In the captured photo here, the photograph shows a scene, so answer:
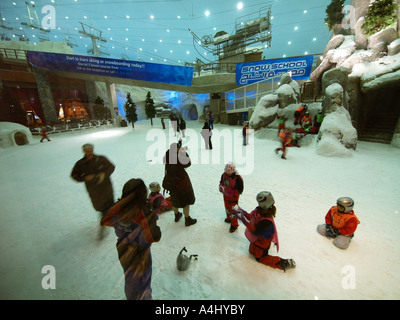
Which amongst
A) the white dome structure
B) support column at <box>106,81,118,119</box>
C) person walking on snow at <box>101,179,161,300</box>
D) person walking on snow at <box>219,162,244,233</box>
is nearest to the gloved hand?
person walking on snow at <box>219,162,244,233</box>

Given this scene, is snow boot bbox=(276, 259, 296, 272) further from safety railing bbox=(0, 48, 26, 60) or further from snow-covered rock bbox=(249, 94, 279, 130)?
safety railing bbox=(0, 48, 26, 60)

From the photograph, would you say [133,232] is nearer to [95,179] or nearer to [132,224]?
[132,224]

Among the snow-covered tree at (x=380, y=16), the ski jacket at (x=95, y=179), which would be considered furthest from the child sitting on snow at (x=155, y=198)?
the snow-covered tree at (x=380, y=16)

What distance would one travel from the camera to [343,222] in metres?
2.57

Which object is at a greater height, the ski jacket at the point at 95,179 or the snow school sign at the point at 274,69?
the snow school sign at the point at 274,69

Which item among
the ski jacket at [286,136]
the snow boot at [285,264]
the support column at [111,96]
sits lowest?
the snow boot at [285,264]

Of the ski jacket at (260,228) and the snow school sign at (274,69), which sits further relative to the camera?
the snow school sign at (274,69)

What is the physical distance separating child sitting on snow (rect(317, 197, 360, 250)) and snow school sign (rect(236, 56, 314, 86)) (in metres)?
13.6

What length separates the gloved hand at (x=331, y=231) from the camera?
2.73 m

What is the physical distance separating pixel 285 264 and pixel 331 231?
4.03 feet

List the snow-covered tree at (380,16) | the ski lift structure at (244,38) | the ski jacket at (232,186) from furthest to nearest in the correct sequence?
1. the ski lift structure at (244,38)
2. the snow-covered tree at (380,16)
3. the ski jacket at (232,186)

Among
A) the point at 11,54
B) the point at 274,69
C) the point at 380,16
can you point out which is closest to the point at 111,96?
the point at 11,54

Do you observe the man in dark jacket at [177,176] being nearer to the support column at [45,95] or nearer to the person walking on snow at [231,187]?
the person walking on snow at [231,187]

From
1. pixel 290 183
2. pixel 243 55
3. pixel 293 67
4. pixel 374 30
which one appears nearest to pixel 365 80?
pixel 374 30
